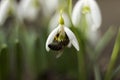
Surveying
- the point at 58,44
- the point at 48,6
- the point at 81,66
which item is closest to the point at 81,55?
the point at 81,66

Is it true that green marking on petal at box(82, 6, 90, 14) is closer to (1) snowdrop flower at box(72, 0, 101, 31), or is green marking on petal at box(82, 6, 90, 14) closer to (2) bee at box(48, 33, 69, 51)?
(1) snowdrop flower at box(72, 0, 101, 31)

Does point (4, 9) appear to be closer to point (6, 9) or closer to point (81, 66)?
point (6, 9)

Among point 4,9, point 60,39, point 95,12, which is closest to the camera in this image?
point 60,39

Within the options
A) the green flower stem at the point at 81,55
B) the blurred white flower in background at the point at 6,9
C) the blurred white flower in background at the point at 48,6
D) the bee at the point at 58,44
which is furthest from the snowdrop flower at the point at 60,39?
the blurred white flower in background at the point at 48,6

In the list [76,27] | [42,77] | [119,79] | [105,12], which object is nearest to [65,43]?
[76,27]

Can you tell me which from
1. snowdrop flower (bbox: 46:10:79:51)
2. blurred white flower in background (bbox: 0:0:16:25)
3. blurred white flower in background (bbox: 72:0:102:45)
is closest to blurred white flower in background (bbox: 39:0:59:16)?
blurred white flower in background (bbox: 0:0:16:25)

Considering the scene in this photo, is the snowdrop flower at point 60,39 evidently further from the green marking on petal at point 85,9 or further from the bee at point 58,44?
the green marking on petal at point 85,9

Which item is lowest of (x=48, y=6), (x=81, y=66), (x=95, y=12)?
(x=81, y=66)

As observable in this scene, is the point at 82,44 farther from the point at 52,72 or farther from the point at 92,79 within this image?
the point at 52,72

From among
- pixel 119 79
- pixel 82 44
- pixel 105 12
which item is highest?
pixel 105 12
